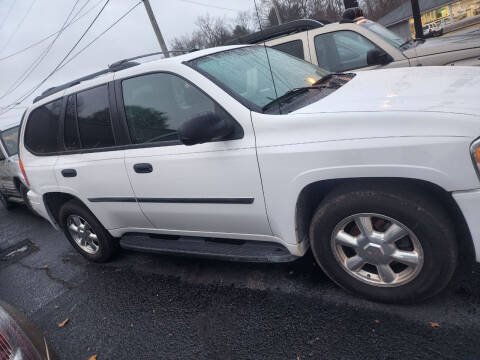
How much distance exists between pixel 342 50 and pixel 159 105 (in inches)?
132

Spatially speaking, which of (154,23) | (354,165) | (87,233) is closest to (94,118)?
(87,233)

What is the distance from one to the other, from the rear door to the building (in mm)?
31282

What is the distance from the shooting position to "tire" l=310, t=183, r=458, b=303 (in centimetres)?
198

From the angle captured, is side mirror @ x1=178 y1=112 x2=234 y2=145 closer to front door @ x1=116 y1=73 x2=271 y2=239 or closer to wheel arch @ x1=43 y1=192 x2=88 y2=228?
front door @ x1=116 y1=73 x2=271 y2=239

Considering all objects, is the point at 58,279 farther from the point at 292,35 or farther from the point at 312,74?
the point at 292,35

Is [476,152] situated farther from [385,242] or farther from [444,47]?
[444,47]

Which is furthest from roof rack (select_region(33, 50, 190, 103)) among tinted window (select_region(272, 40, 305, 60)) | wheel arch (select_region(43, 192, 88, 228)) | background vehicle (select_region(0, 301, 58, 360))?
tinted window (select_region(272, 40, 305, 60))

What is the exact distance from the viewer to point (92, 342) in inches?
111

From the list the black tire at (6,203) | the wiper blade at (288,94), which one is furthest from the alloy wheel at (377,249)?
the black tire at (6,203)

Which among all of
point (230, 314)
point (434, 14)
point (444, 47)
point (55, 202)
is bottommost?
point (230, 314)

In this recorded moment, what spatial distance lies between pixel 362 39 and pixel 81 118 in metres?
3.85

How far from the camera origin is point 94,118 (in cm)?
335

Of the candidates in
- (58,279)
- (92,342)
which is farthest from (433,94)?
(58,279)

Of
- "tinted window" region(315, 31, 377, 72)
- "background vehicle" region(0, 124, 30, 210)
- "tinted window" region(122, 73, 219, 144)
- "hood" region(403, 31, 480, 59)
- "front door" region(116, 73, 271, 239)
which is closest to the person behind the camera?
"front door" region(116, 73, 271, 239)
